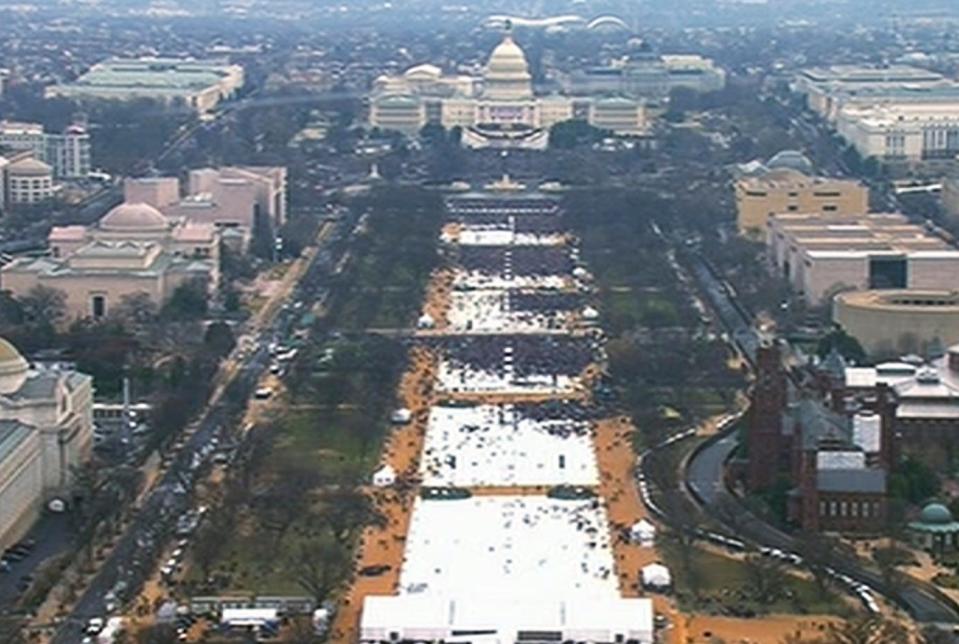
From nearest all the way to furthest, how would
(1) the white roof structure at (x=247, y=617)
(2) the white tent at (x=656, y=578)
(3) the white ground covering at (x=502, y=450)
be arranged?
(1) the white roof structure at (x=247, y=617)
(2) the white tent at (x=656, y=578)
(3) the white ground covering at (x=502, y=450)

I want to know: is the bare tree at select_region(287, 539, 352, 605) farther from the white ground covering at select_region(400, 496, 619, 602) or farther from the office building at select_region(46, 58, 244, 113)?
the office building at select_region(46, 58, 244, 113)

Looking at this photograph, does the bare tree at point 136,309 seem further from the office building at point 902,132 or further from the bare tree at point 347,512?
the office building at point 902,132

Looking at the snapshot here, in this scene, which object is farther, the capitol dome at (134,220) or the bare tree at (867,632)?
the capitol dome at (134,220)

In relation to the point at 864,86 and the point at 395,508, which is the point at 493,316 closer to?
the point at 395,508

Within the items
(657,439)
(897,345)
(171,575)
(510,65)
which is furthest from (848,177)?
(171,575)

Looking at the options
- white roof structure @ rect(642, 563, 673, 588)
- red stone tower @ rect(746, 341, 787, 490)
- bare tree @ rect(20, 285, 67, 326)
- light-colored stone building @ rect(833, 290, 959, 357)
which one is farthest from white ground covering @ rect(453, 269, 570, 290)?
white roof structure @ rect(642, 563, 673, 588)

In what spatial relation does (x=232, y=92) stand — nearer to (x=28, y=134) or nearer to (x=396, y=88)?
(x=396, y=88)

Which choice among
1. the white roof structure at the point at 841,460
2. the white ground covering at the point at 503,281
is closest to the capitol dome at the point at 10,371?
the white roof structure at the point at 841,460

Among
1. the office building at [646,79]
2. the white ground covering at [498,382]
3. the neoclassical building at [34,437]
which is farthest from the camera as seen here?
the office building at [646,79]
